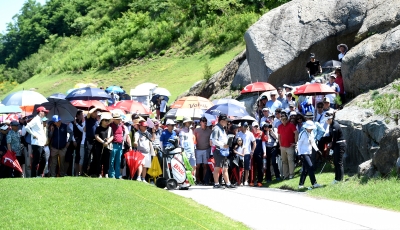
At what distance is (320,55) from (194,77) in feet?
63.9

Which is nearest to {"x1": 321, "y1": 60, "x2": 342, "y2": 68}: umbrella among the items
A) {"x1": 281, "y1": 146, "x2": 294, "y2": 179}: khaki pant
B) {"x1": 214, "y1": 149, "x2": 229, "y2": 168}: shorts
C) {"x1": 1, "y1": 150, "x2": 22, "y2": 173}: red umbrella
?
{"x1": 281, "y1": 146, "x2": 294, "y2": 179}: khaki pant

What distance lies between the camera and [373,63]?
2348 cm

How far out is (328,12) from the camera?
93.2 feet

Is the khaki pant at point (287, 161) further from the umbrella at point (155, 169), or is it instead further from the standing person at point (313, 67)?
the standing person at point (313, 67)

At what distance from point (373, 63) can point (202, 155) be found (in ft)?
21.1

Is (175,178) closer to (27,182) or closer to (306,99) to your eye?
(27,182)

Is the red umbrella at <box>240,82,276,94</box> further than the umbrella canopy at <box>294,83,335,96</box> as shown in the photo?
Yes

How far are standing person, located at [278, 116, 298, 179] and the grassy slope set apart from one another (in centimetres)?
2192

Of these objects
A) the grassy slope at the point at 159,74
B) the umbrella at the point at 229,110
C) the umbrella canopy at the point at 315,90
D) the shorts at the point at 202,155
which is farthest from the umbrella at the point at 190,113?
the grassy slope at the point at 159,74

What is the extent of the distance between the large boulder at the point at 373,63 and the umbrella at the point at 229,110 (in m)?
3.79

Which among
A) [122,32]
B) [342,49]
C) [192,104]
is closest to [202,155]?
[192,104]

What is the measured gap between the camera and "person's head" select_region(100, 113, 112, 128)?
65.5ft

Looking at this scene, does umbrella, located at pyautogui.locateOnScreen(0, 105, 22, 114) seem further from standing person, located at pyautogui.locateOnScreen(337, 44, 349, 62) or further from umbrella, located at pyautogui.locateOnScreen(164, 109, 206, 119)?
standing person, located at pyautogui.locateOnScreen(337, 44, 349, 62)

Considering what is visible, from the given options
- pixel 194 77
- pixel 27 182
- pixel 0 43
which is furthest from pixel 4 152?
pixel 0 43
